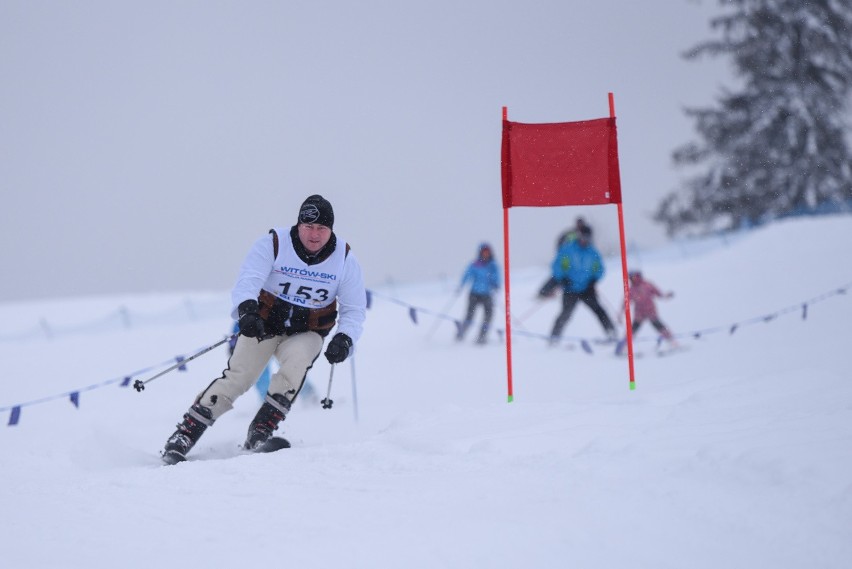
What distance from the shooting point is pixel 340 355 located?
422 centimetres

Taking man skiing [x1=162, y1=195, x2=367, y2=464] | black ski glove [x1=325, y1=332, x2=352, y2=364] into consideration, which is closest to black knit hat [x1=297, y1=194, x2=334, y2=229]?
man skiing [x1=162, y1=195, x2=367, y2=464]

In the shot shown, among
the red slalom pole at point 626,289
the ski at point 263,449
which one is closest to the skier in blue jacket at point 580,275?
the red slalom pole at point 626,289

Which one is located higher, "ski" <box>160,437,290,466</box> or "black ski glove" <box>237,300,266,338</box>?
"black ski glove" <box>237,300,266,338</box>

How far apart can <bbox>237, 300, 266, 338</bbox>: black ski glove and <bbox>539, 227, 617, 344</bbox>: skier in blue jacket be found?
658 centimetres

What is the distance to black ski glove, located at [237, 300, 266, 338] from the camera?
3.95 metres

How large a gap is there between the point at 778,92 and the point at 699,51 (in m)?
2.62

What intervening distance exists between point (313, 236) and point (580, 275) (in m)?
6.58

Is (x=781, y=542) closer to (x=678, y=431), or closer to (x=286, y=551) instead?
(x=678, y=431)

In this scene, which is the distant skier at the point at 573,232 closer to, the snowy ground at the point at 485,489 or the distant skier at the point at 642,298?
the distant skier at the point at 642,298

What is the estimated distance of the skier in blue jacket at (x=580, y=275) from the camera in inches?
396

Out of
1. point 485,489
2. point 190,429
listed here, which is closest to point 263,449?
point 190,429

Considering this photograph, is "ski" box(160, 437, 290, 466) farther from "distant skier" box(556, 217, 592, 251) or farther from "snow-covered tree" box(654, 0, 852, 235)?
"snow-covered tree" box(654, 0, 852, 235)

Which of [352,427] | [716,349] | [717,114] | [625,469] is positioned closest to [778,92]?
[717,114]

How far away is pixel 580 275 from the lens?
1010 centimetres
